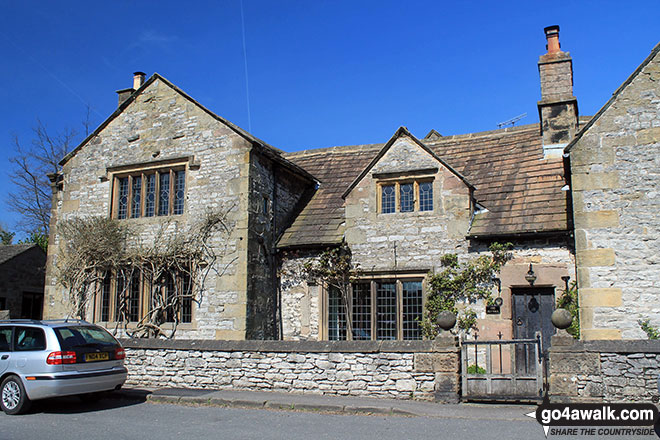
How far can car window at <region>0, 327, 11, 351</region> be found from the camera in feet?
33.1

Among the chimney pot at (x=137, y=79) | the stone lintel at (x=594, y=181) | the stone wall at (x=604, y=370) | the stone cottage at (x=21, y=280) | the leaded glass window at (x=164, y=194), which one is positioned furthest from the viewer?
the stone cottage at (x=21, y=280)

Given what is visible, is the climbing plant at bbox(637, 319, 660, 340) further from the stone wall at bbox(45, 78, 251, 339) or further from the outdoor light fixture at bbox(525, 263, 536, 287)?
the stone wall at bbox(45, 78, 251, 339)

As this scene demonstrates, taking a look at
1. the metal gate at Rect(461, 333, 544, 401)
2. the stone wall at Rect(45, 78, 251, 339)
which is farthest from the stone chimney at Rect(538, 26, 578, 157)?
the stone wall at Rect(45, 78, 251, 339)

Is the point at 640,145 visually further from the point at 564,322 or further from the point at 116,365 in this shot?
the point at 116,365

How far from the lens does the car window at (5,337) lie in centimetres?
1009

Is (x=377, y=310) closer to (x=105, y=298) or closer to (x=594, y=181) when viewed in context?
(x=594, y=181)

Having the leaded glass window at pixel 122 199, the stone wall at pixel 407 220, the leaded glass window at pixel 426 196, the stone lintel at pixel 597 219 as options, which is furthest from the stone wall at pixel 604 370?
the leaded glass window at pixel 122 199

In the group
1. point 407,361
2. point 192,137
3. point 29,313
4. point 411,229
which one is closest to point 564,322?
point 407,361

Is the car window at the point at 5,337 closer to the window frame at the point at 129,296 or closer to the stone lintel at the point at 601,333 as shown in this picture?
the window frame at the point at 129,296

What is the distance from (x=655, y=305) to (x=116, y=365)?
10502 millimetres

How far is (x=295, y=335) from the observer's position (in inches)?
596

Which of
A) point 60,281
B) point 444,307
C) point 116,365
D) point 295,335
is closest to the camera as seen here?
point 116,365

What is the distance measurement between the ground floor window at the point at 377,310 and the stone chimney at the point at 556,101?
558 cm

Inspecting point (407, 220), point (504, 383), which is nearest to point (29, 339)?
point (504, 383)
